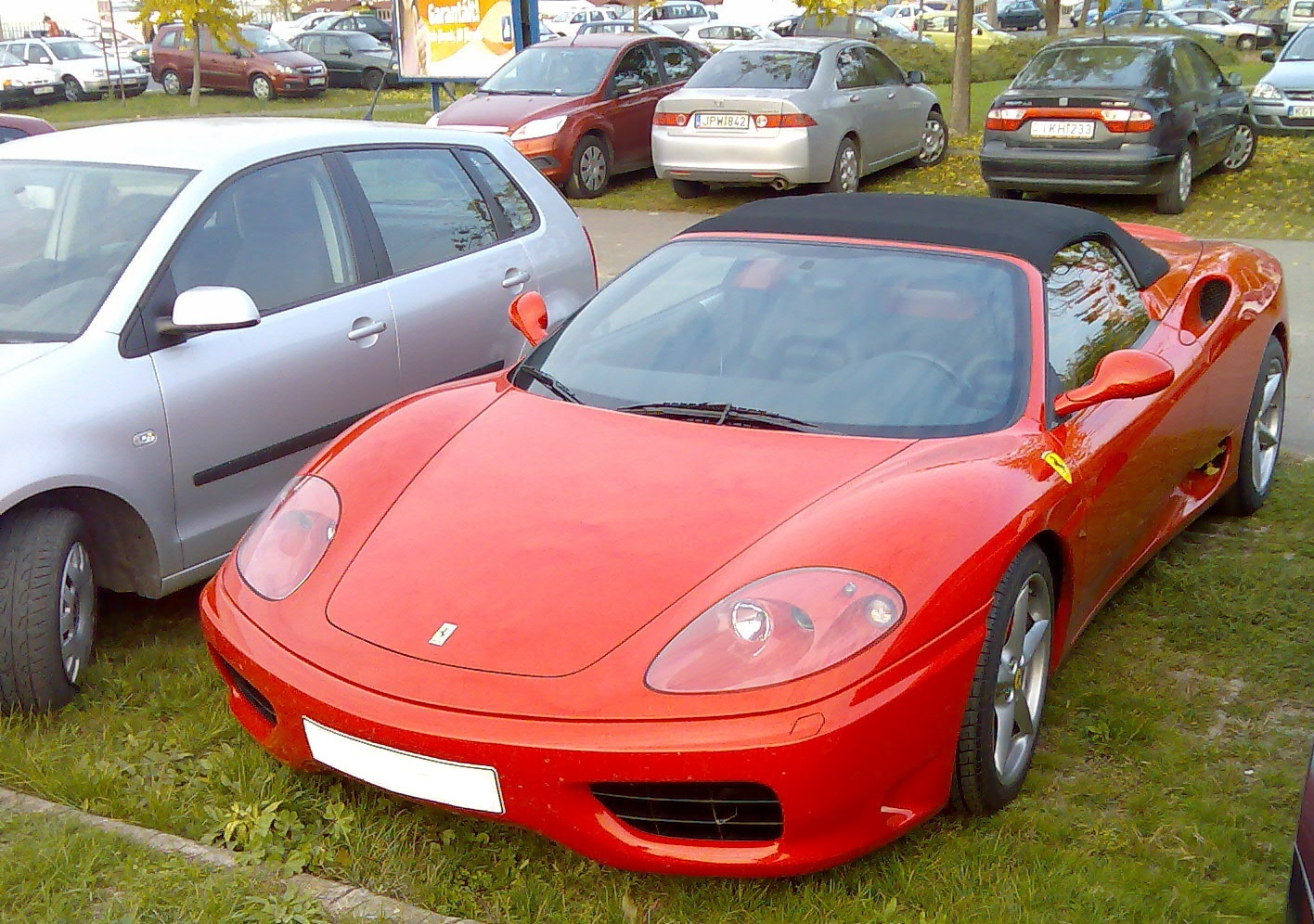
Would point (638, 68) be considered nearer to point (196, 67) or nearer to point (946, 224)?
point (946, 224)

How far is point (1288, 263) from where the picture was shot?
403 inches

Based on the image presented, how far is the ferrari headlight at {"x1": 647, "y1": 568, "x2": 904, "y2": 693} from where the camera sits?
106 inches

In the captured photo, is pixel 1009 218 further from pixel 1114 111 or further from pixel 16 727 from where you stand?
pixel 1114 111

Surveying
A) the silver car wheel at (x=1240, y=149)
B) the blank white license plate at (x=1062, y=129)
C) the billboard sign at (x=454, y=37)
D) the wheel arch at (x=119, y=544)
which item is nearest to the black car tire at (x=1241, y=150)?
the silver car wheel at (x=1240, y=149)

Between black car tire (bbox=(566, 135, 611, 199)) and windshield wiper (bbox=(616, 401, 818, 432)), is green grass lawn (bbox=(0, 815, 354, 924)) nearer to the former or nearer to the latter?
windshield wiper (bbox=(616, 401, 818, 432))

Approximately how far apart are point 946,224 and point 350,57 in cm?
2992

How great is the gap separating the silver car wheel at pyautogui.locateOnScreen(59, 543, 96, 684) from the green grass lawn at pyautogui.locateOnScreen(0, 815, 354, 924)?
749 mm

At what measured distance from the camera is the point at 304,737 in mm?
2945

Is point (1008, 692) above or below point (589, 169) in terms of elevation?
above

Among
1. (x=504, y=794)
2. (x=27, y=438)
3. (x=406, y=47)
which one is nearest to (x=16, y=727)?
(x=27, y=438)

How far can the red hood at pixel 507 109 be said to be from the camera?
13758 mm

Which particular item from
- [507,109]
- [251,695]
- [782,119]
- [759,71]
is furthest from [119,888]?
[507,109]

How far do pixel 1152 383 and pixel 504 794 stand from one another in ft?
6.49

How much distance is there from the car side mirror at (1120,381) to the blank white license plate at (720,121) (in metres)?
9.48
